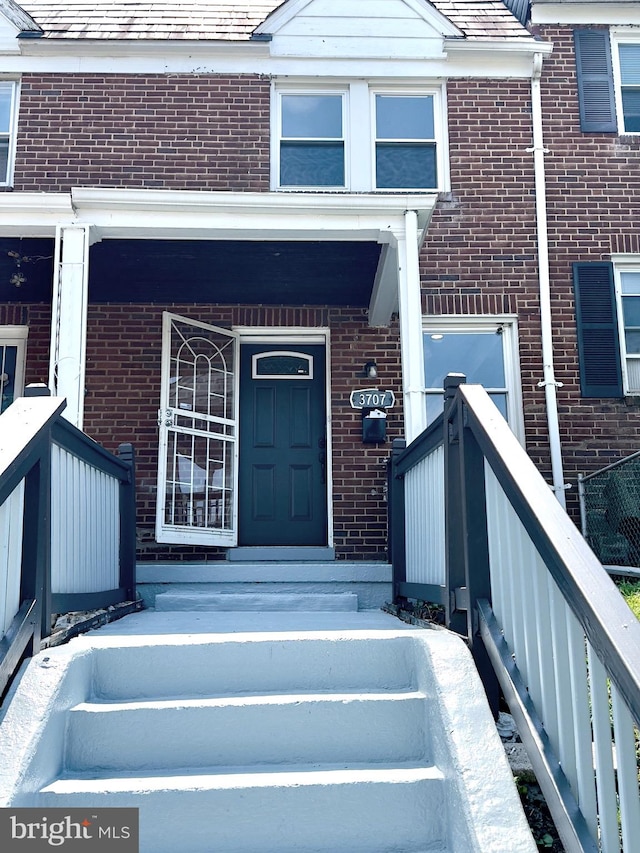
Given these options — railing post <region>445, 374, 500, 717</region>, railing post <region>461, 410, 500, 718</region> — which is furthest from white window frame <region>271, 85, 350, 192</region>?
railing post <region>461, 410, 500, 718</region>

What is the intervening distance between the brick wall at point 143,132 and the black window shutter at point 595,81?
3.04 meters

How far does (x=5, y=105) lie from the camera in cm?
798

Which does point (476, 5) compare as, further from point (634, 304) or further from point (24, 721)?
point (24, 721)

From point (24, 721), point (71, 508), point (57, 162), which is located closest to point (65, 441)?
point (71, 508)

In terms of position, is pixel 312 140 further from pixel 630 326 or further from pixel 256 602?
pixel 256 602

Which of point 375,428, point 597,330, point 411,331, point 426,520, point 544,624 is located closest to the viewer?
point 544,624

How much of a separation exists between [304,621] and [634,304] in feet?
16.6

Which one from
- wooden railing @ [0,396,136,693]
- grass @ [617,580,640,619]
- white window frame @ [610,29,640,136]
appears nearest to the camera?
wooden railing @ [0,396,136,693]

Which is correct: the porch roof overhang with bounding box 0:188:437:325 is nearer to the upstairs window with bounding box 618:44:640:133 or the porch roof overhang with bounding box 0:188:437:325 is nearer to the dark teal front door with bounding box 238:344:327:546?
the dark teal front door with bounding box 238:344:327:546

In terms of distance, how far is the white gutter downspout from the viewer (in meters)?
7.25

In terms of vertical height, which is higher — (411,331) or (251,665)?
(411,331)

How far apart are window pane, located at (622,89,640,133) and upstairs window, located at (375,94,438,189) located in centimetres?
186

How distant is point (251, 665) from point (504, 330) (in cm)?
522

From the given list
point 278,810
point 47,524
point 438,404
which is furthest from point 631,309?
point 278,810
